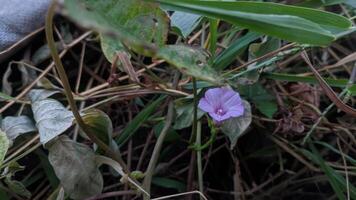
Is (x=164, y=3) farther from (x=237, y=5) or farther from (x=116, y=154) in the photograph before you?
(x=116, y=154)

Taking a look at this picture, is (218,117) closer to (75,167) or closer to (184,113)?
(184,113)

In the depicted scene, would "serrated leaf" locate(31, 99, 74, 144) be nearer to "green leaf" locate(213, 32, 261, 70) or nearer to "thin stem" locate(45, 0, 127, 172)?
"thin stem" locate(45, 0, 127, 172)

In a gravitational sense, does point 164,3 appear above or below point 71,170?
above

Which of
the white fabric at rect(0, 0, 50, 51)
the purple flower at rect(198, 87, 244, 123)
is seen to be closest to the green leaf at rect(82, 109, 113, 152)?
the purple flower at rect(198, 87, 244, 123)

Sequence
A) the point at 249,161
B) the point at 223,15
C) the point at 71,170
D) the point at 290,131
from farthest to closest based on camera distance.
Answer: the point at 249,161 < the point at 290,131 < the point at 71,170 < the point at 223,15

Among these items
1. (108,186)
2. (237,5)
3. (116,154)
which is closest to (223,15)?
(237,5)

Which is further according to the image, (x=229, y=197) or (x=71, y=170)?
(x=229, y=197)
